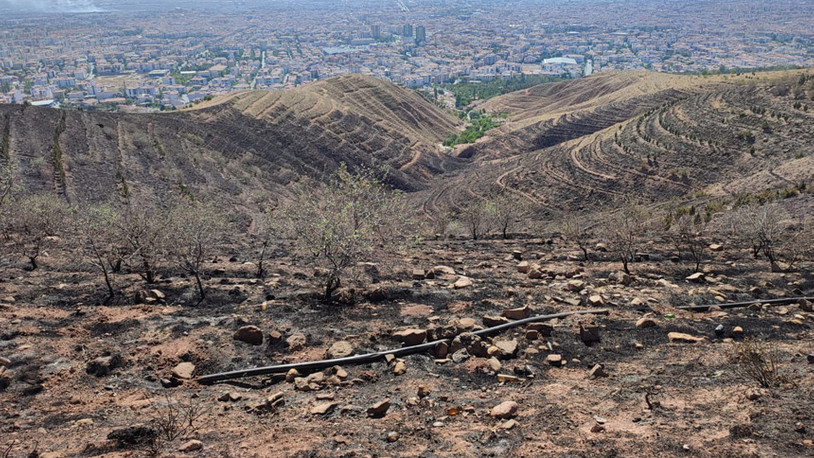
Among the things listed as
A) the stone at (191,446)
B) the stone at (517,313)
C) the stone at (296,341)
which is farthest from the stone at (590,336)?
the stone at (191,446)

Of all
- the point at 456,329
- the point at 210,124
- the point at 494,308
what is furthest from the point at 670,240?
the point at 210,124

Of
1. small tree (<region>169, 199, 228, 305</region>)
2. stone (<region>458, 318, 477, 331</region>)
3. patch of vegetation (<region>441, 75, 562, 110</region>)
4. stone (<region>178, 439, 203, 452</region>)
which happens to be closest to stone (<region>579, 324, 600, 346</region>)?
stone (<region>458, 318, 477, 331</region>)

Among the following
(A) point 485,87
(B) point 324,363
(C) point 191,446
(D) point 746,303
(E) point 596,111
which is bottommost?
(B) point 324,363

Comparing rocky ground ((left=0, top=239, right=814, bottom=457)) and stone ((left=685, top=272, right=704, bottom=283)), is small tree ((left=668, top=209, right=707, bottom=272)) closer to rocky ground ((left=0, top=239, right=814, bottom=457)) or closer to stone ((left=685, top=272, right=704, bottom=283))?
stone ((left=685, top=272, right=704, bottom=283))

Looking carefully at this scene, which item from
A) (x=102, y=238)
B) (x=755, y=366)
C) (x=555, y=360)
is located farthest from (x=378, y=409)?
(x=102, y=238)

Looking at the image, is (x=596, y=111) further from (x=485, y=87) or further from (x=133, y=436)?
(x=485, y=87)

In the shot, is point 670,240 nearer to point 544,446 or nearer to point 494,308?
point 494,308

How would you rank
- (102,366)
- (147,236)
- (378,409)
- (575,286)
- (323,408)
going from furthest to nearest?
1. (147,236)
2. (575,286)
3. (102,366)
4. (323,408)
5. (378,409)
